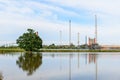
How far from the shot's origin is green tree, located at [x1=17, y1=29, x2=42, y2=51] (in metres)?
63.8

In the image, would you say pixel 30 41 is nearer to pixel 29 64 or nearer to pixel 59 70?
pixel 29 64

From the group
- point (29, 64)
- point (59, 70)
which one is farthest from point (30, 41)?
point (59, 70)

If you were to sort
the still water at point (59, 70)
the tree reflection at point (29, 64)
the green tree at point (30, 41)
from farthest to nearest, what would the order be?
1. the green tree at point (30, 41)
2. the tree reflection at point (29, 64)
3. the still water at point (59, 70)

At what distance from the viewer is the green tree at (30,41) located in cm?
6376

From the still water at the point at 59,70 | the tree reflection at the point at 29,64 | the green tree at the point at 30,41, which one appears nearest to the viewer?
the still water at the point at 59,70

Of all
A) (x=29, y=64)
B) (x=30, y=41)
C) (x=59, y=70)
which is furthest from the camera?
(x=30, y=41)

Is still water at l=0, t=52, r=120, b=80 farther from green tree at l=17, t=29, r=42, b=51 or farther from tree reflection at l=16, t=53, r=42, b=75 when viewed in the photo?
green tree at l=17, t=29, r=42, b=51

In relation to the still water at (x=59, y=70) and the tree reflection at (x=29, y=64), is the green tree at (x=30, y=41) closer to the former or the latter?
the tree reflection at (x=29, y=64)

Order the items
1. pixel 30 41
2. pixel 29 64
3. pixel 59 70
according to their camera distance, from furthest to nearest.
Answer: pixel 30 41 < pixel 29 64 < pixel 59 70

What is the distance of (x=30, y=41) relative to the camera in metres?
63.3

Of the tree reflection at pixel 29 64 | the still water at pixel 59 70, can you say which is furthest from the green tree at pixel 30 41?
the still water at pixel 59 70

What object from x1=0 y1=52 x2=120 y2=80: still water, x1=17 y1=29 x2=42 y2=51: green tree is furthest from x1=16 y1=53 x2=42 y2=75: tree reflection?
x1=17 y1=29 x2=42 y2=51: green tree

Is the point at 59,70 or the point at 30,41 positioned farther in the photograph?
the point at 30,41

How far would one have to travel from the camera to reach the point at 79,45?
85.0 metres
